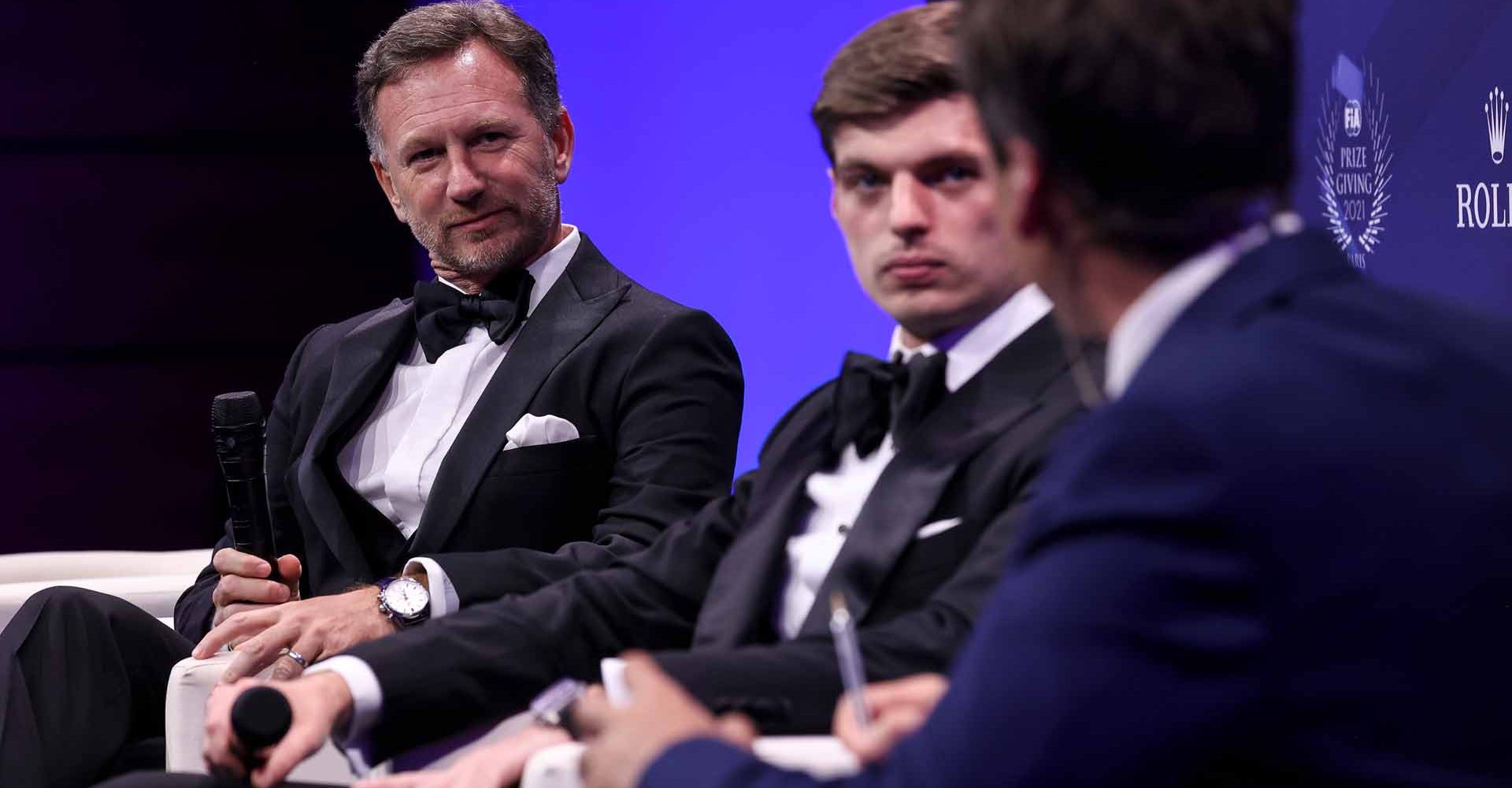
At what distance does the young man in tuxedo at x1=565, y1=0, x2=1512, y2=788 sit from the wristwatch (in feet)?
4.17

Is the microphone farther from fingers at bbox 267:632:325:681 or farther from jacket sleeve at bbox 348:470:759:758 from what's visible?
jacket sleeve at bbox 348:470:759:758

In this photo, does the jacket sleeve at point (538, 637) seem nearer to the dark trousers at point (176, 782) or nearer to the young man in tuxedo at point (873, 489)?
the young man in tuxedo at point (873, 489)

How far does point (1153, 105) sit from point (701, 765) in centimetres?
48

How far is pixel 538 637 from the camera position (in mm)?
1869

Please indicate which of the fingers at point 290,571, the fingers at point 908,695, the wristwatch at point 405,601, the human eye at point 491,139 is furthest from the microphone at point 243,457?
the fingers at point 908,695

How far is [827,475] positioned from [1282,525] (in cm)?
87

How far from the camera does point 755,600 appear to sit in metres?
1.71

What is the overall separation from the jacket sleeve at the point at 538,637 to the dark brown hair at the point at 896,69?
43 centimetres

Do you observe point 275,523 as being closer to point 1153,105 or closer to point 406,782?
point 406,782

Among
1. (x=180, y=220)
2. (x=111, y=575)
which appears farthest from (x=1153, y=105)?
(x=180, y=220)

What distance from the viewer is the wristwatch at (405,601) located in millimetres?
2281

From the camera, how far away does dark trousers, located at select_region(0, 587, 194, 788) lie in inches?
89.7

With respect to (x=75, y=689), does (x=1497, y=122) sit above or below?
above

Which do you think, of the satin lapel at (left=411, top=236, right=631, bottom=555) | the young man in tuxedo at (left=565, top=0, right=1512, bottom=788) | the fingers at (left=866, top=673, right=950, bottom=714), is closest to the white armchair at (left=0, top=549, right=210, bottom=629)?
the satin lapel at (left=411, top=236, right=631, bottom=555)
